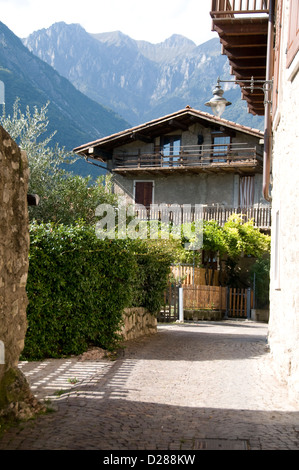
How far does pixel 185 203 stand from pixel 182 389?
22.1 meters

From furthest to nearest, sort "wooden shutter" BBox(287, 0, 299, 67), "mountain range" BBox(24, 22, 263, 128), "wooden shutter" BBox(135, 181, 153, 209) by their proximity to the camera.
→ "mountain range" BBox(24, 22, 263, 128) < "wooden shutter" BBox(135, 181, 153, 209) < "wooden shutter" BBox(287, 0, 299, 67)

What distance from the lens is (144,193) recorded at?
3031 centimetres

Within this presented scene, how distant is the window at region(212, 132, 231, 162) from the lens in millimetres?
28188

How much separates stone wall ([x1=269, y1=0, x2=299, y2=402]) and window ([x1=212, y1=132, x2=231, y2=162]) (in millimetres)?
18721

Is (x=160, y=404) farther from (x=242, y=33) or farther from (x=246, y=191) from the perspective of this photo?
(x=246, y=191)

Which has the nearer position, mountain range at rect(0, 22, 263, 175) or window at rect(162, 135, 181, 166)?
window at rect(162, 135, 181, 166)

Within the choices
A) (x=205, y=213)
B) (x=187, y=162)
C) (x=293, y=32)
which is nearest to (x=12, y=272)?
(x=293, y=32)

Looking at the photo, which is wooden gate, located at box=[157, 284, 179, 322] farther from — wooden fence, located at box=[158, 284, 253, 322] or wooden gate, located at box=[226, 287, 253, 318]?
wooden gate, located at box=[226, 287, 253, 318]

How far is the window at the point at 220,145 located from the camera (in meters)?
28.2

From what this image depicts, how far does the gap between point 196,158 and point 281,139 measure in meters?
20.2

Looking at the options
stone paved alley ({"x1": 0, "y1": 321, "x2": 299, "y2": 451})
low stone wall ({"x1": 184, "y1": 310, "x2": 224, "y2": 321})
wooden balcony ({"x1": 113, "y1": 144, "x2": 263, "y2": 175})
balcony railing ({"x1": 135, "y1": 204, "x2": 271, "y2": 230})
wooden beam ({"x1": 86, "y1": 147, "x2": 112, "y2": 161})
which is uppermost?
wooden beam ({"x1": 86, "y1": 147, "x2": 112, "y2": 161})

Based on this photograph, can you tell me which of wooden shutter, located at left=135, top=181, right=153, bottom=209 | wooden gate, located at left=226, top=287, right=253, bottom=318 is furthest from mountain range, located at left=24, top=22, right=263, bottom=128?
wooden gate, located at left=226, top=287, right=253, bottom=318

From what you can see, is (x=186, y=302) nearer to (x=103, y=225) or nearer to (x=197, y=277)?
(x=197, y=277)

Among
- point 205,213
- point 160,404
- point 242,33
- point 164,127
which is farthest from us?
point 164,127
